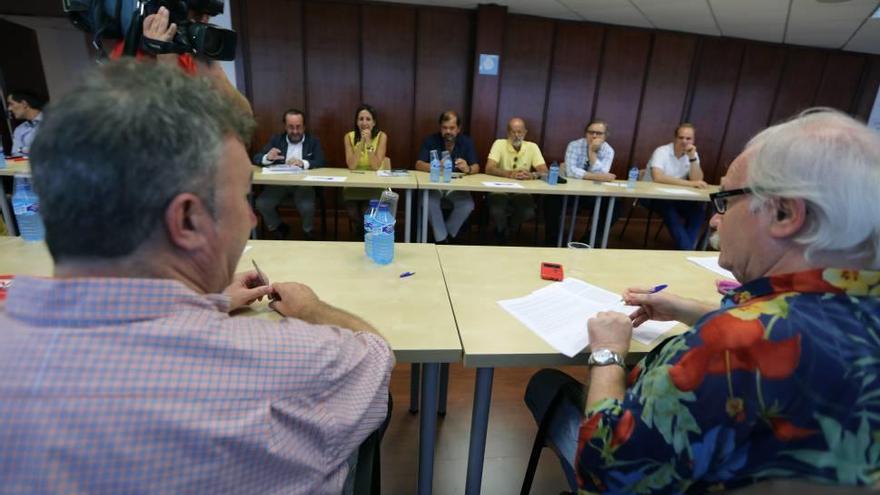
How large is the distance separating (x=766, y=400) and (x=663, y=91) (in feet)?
18.0

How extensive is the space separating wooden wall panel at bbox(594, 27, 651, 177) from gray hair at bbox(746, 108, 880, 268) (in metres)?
4.78

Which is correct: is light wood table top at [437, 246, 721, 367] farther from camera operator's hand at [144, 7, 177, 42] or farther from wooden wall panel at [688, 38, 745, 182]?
wooden wall panel at [688, 38, 745, 182]

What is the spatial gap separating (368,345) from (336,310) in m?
0.22

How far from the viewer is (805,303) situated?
2.08 ft

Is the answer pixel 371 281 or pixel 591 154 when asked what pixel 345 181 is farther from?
pixel 591 154

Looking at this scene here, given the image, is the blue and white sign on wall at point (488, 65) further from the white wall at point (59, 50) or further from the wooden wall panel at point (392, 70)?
the white wall at point (59, 50)

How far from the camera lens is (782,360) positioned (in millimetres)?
581

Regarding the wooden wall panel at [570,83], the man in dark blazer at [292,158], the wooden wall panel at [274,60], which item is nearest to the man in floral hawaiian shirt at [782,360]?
the man in dark blazer at [292,158]

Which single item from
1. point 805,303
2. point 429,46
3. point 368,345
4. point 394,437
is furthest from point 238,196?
point 429,46

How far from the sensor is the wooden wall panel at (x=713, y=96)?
509 cm

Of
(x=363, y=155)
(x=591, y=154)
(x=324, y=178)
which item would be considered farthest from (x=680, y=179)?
(x=324, y=178)

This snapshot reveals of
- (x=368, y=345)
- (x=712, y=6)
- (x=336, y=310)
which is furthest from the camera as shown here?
(x=712, y=6)

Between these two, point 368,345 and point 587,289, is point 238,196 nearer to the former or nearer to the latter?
point 368,345

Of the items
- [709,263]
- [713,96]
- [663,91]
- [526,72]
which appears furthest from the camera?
[713,96]
